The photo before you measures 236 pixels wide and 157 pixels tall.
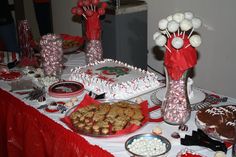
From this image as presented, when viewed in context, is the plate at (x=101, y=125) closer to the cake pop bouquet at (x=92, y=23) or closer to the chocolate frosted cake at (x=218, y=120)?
the chocolate frosted cake at (x=218, y=120)

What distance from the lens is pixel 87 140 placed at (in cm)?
123

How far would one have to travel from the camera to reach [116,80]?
163cm

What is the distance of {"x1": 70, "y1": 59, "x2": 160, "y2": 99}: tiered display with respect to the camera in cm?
156

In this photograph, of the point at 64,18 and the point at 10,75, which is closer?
the point at 10,75

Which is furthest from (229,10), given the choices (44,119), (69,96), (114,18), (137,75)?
(44,119)

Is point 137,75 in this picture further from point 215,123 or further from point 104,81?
point 215,123

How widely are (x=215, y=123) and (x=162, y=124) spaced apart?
20 cm

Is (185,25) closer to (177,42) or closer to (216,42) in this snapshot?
(177,42)

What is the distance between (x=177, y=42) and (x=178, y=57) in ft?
0.22

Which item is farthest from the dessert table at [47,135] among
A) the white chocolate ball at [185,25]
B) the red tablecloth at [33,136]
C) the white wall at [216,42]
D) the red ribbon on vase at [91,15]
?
the white wall at [216,42]

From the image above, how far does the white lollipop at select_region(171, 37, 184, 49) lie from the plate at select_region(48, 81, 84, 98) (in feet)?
1.99

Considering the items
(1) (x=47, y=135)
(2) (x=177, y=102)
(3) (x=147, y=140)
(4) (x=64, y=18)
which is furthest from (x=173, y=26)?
(4) (x=64, y=18)

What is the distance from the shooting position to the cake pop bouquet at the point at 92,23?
6.10 feet

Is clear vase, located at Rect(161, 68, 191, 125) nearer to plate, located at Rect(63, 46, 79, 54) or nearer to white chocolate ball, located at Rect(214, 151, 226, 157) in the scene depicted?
white chocolate ball, located at Rect(214, 151, 226, 157)
